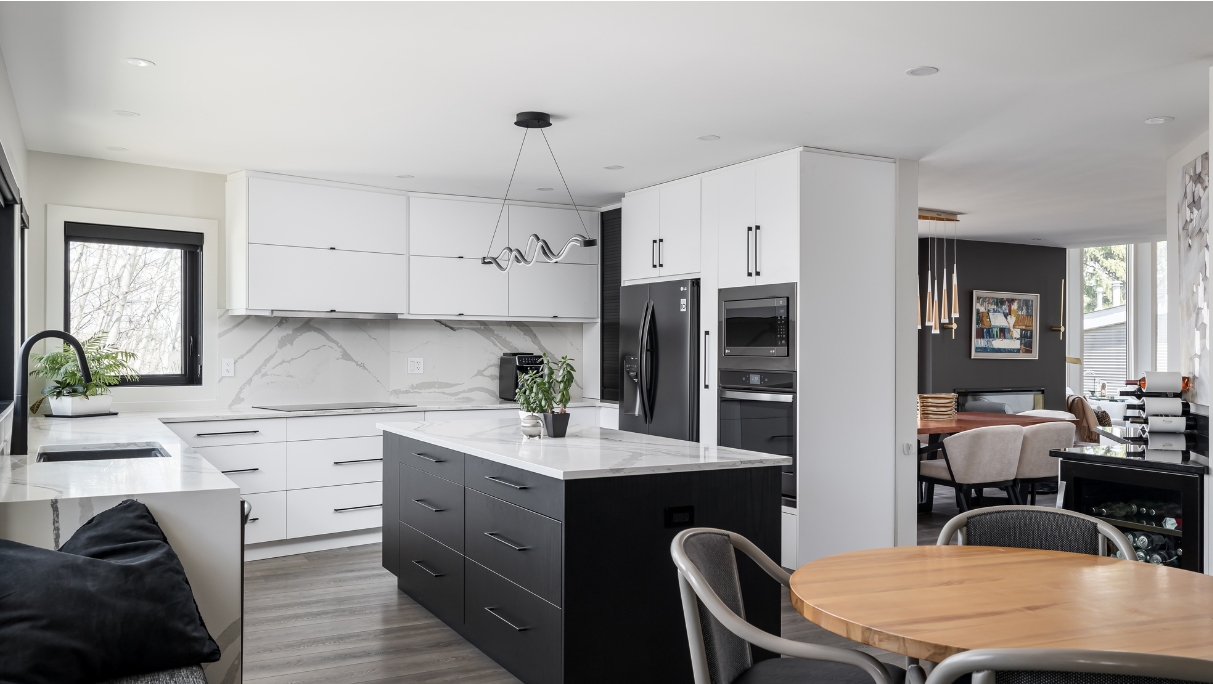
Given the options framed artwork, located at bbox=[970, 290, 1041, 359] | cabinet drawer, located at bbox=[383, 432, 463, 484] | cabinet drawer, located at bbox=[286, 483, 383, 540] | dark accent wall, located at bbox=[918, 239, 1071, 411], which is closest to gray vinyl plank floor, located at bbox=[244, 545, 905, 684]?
cabinet drawer, located at bbox=[286, 483, 383, 540]

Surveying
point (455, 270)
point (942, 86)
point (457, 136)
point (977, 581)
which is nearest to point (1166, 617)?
point (977, 581)

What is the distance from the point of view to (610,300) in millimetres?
6352

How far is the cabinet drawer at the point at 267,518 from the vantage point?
16.4 ft

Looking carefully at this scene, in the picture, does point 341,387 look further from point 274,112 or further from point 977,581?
point 977,581

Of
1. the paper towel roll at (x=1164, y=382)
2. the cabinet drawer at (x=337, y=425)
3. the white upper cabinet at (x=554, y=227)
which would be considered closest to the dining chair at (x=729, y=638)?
the paper towel roll at (x=1164, y=382)

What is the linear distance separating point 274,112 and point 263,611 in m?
2.24

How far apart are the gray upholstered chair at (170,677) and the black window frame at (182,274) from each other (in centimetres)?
388

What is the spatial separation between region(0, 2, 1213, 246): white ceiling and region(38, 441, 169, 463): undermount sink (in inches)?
56.8

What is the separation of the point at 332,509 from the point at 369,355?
1151 millimetres

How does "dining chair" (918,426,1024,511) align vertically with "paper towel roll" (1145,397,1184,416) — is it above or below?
below

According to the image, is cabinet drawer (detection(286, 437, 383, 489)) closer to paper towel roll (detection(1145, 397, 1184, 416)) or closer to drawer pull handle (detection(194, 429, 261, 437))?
drawer pull handle (detection(194, 429, 261, 437))

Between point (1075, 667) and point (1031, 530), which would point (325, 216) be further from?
point (1075, 667)

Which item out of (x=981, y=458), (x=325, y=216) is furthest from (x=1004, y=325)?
(x=325, y=216)

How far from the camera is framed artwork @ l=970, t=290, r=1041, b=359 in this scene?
27.6ft
